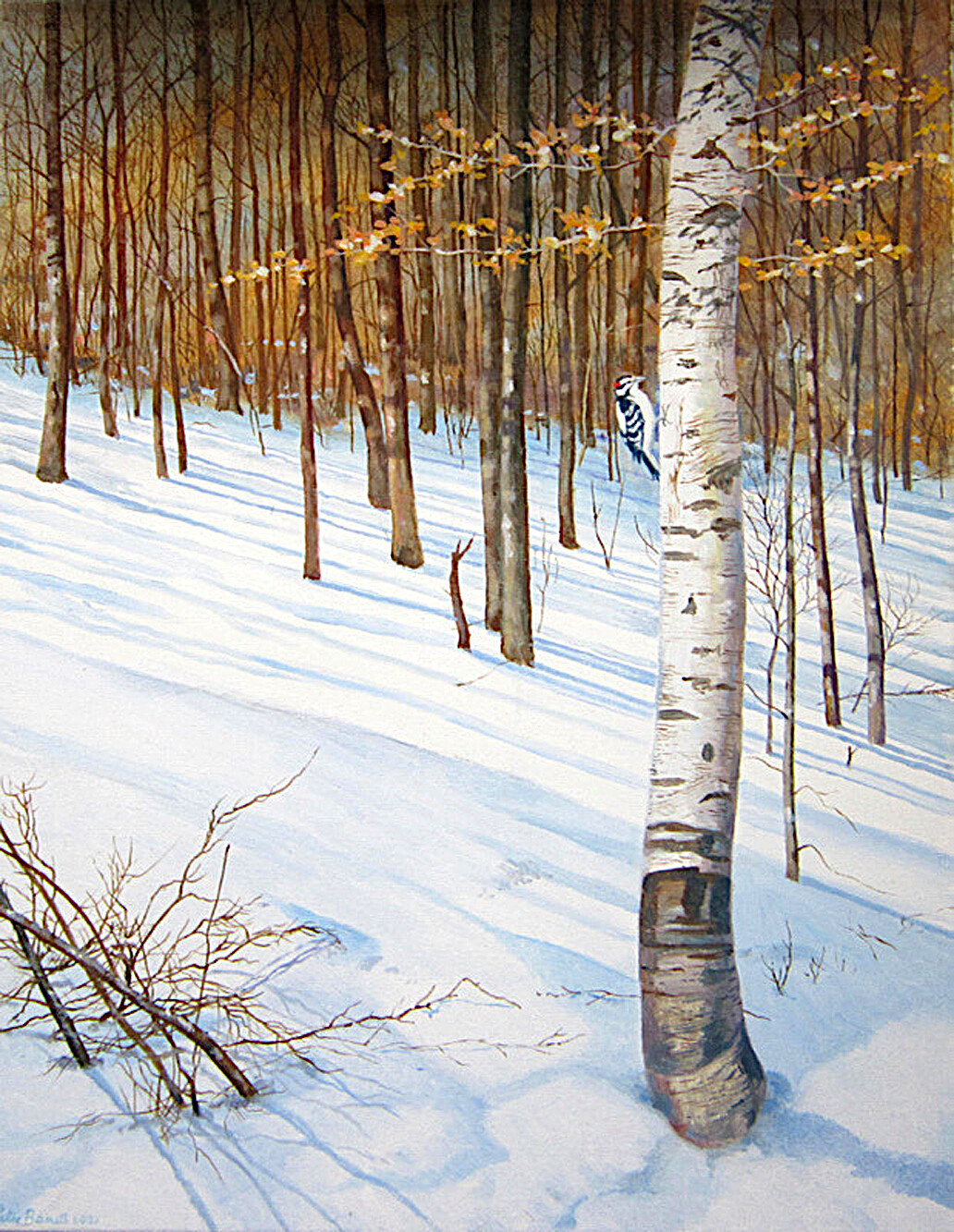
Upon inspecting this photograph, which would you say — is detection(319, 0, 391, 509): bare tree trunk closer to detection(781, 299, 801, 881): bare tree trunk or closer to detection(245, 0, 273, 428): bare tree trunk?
detection(245, 0, 273, 428): bare tree trunk

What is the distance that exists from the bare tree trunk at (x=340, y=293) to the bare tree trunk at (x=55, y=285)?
687 millimetres

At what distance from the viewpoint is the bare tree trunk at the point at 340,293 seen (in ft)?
7.66

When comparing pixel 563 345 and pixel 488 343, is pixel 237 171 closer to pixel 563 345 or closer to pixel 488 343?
pixel 488 343

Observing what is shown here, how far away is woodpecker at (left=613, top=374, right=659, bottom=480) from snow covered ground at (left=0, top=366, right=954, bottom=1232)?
0.28ft

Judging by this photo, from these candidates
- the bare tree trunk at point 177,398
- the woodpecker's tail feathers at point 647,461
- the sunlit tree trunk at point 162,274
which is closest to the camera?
the woodpecker's tail feathers at point 647,461

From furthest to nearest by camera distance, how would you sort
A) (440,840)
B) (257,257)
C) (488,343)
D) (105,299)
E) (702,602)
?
(488,343) < (105,299) < (257,257) < (440,840) < (702,602)

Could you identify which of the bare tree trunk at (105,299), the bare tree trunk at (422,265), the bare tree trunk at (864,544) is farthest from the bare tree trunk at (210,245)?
the bare tree trunk at (864,544)

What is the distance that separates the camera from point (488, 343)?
269cm

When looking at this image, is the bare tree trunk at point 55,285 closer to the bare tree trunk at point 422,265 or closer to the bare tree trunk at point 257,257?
the bare tree trunk at point 257,257

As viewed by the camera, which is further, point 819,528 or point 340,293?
point 340,293

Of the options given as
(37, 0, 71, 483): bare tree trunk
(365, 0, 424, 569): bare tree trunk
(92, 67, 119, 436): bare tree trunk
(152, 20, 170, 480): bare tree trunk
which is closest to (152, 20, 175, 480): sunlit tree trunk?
(152, 20, 170, 480): bare tree trunk

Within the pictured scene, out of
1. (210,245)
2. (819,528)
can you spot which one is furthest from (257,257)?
(819,528)

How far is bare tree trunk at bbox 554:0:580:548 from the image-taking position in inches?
88.4

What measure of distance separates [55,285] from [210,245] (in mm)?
442
